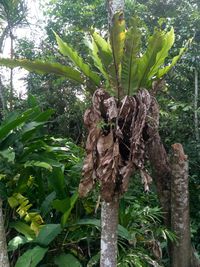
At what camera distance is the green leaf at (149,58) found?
2.22m

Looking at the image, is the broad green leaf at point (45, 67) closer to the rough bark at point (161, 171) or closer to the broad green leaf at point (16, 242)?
the rough bark at point (161, 171)

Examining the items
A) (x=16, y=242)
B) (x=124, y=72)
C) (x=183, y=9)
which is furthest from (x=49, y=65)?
(x=183, y=9)

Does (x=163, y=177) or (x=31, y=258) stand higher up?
(x=163, y=177)

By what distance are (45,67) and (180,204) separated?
1887 millimetres

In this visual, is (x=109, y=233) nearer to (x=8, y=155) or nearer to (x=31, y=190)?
(x=8, y=155)

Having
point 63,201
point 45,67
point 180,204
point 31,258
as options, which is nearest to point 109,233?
point 63,201

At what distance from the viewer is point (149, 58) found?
2307 mm

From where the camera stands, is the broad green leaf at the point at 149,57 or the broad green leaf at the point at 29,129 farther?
the broad green leaf at the point at 29,129

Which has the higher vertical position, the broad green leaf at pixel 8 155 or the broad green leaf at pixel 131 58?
the broad green leaf at pixel 131 58

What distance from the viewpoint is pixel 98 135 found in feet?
8.08

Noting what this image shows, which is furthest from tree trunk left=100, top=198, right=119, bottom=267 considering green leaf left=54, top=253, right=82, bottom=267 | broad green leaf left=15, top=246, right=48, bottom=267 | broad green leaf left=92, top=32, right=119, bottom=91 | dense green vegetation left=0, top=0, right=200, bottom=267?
broad green leaf left=92, top=32, right=119, bottom=91

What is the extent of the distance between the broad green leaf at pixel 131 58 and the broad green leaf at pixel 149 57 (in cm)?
5

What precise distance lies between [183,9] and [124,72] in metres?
3.82

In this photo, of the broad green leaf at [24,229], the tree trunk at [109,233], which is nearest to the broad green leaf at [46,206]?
the broad green leaf at [24,229]
